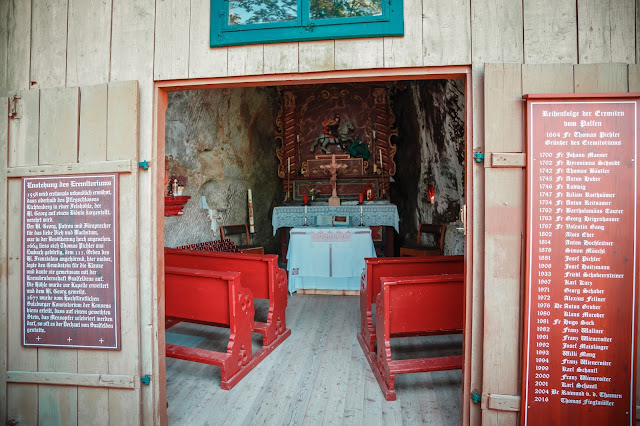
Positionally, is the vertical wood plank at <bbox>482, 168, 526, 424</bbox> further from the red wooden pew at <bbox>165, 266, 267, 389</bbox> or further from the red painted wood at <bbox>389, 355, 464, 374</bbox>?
the red wooden pew at <bbox>165, 266, 267, 389</bbox>

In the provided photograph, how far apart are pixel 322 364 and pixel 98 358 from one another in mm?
1740

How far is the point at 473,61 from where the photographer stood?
190cm

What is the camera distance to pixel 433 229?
668 cm

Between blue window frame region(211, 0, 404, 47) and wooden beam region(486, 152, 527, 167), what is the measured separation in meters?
0.84

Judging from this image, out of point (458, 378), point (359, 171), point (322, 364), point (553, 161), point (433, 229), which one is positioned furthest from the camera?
point (359, 171)

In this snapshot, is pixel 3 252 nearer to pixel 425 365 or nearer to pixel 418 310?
pixel 418 310

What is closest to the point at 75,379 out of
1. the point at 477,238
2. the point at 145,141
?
the point at 145,141

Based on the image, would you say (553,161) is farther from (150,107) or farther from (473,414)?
(150,107)

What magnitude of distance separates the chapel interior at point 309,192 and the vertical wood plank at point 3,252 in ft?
3.23

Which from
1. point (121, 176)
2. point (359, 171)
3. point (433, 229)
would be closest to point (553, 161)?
point (121, 176)

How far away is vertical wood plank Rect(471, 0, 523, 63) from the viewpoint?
6.15ft

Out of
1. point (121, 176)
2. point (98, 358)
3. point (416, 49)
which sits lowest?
point (98, 358)

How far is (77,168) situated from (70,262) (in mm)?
555

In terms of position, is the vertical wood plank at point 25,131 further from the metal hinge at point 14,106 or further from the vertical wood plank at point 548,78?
the vertical wood plank at point 548,78
